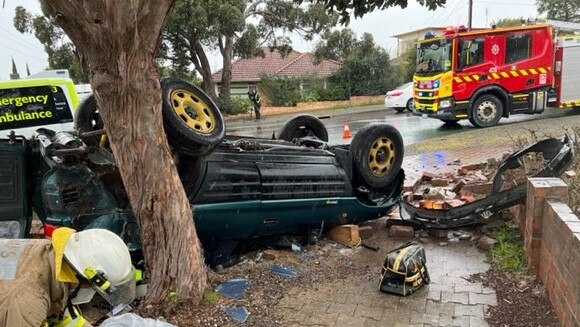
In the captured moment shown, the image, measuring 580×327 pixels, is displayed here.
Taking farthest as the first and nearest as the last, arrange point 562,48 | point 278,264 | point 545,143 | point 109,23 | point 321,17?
point 321,17, point 562,48, point 545,143, point 278,264, point 109,23

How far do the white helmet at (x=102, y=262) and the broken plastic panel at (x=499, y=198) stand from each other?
3.41 m

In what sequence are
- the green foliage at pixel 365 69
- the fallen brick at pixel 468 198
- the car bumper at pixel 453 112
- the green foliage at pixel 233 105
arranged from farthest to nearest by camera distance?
the green foliage at pixel 365 69, the green foliage at pixel 233 105, the car bumper at pixel 453 112, the fallen brick at pixel 468 198

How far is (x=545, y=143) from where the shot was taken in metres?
5.12

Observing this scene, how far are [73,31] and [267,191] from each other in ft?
7.13

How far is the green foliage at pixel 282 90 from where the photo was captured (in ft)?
97.0

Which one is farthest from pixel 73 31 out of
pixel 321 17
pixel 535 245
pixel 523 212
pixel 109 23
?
pixel 321 17

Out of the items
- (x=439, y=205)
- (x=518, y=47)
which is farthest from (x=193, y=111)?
(x=518, y=47)

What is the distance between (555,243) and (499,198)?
142 centimetres

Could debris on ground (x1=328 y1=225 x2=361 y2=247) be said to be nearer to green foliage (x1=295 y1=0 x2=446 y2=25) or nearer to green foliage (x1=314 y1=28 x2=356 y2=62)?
green foliage (x1=295 y1=0 x2=446 y2=25)

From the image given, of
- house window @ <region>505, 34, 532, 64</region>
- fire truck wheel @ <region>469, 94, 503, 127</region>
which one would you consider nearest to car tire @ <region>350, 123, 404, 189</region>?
fire truck wheel @ <region>469, 94, 503, 127</region>

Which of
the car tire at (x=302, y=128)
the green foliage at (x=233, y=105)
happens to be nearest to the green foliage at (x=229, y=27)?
the green foliage at (x=233, y=105)

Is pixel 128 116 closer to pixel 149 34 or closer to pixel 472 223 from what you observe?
pixel 149 34

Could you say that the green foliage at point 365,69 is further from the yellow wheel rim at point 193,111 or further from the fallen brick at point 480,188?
the yellow wheel rim at point 193,111

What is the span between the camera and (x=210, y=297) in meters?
3.84
